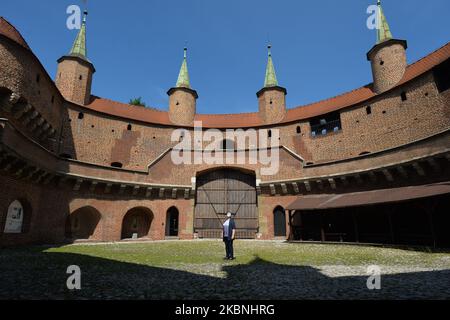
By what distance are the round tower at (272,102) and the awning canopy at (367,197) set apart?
1010 cm

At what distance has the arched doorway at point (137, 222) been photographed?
875 inches

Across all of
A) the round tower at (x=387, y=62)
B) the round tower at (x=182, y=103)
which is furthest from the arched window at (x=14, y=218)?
the round tower at (x=387, y=62)

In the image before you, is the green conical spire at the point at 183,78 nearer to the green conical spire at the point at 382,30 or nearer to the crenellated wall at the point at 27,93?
the crenellated wall at the point at 27,93

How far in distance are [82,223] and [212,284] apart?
18.5 m

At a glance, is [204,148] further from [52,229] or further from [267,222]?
A: [52,229]

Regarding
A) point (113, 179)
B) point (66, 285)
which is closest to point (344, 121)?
point (113, 179)

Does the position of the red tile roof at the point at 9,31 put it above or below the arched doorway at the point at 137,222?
above

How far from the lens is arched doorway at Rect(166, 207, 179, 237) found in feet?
76.7

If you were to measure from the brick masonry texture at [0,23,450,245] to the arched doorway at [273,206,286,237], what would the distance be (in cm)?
52

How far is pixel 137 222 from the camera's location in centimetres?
2286

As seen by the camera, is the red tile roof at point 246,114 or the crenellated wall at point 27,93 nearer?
the crenellated wall at point 27,93

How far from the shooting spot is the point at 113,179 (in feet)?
67.1

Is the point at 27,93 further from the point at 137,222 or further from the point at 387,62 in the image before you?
the point at 387,62

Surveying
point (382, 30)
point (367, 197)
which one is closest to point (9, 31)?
point (367, 197)
